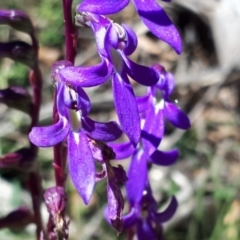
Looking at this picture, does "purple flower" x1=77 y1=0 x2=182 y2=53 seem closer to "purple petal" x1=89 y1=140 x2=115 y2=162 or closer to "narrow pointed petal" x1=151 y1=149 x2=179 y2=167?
"purple petal" x1=89 y1=140 x2=115 y2=162

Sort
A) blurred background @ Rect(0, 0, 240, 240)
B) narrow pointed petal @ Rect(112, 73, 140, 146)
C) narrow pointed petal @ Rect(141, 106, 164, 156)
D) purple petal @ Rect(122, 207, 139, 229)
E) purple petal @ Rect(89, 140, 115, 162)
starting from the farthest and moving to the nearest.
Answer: blurred background @ Rect(0, 0, 240, 240), purple petal @ Rect(122, 207, 139, 229), narrow pointed petal @ Rect(141, 106, 164, 156), purple petal @ Rect(89, 140, 115, 162), narrow pointed petal @ Rect(112, 73, 140, 146)

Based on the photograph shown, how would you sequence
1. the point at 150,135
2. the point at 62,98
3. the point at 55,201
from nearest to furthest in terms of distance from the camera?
the point at 62,98 < the point at 55,201 < the point at 150,135

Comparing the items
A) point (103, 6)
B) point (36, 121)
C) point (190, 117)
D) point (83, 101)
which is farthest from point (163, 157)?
point (190, 117)

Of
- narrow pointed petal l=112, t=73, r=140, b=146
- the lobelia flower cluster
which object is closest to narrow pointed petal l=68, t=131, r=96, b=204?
the lobelia flower cluster

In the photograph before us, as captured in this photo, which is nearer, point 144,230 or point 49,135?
point 49,135

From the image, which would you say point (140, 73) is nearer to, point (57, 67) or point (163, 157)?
point (57, 67)

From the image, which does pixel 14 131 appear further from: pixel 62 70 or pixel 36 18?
pixel 62 70
